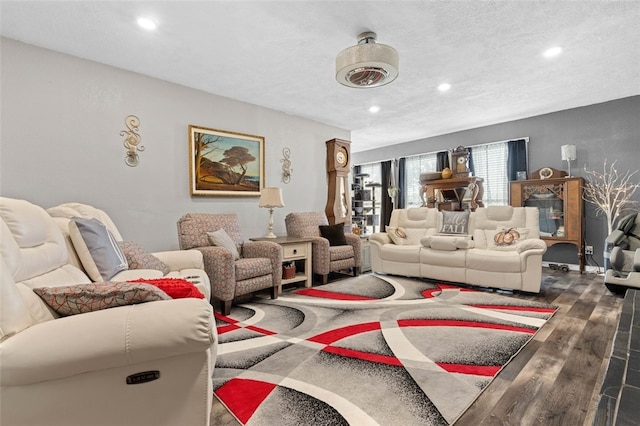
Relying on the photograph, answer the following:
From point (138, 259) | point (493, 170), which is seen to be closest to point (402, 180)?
point (493, 170)

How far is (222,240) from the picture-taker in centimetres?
324

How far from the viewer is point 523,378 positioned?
1.76 meters

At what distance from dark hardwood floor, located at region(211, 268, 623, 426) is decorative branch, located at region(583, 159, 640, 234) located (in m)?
2.15

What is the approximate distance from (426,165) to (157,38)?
5.57m

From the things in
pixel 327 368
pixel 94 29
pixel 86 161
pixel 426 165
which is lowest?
pixel 327 368

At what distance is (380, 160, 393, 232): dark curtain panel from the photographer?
7527 mm

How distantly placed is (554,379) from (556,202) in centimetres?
399

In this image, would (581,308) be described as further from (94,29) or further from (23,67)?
(23,67)

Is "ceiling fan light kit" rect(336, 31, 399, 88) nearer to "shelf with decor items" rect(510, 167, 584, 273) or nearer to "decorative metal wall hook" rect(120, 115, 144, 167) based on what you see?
"decorative metal wall hook" rect(120, 115, 144, 167)

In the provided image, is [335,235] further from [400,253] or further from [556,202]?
[556,202]

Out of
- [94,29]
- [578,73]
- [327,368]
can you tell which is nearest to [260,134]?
[94,29]

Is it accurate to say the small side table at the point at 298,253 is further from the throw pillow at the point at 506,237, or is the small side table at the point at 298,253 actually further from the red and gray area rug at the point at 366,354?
the throw pillow at the point at 506,237

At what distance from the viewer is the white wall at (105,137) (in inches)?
107

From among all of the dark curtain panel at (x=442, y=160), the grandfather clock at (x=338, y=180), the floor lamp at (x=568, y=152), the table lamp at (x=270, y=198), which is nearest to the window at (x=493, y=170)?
the dark curtain panel at (x=442, y=160)
